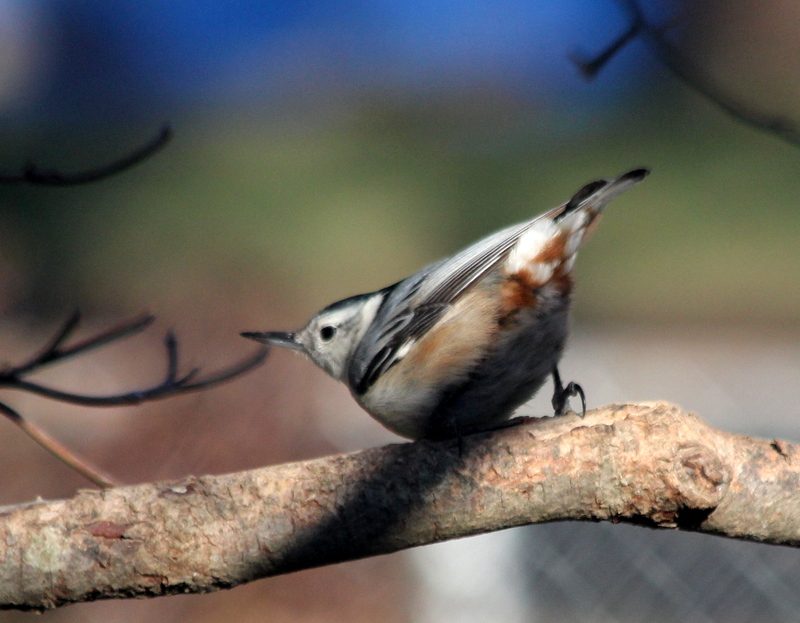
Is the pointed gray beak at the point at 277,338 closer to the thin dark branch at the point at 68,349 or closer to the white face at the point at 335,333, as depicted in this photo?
the white face at the point at 335,333

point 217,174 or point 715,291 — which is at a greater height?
point 217,174

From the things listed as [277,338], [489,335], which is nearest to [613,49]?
[489,335]

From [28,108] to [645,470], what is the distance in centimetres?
1132

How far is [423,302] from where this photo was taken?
87.8 inches

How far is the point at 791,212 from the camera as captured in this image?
9219 mm

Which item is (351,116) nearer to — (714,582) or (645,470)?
(714,582)

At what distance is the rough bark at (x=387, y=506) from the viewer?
1465 mm

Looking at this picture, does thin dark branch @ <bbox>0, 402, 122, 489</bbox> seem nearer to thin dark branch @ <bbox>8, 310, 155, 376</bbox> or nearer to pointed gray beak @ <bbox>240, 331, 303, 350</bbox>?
thin dark branch @ <bbox>8, 310, 155, 376</bbox>

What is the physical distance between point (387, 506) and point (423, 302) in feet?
2.54

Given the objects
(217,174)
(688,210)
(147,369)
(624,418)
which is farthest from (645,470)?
(217,174)

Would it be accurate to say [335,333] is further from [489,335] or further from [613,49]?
[613,49]

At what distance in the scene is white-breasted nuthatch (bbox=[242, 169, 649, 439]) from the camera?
2.07m

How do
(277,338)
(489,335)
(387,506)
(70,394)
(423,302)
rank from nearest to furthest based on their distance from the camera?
1. (70,394)
2. (387,506)
3. (489,335)
4. (423,302)
5. (277,338)

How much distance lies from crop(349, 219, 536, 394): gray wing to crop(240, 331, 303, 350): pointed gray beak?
31cm
